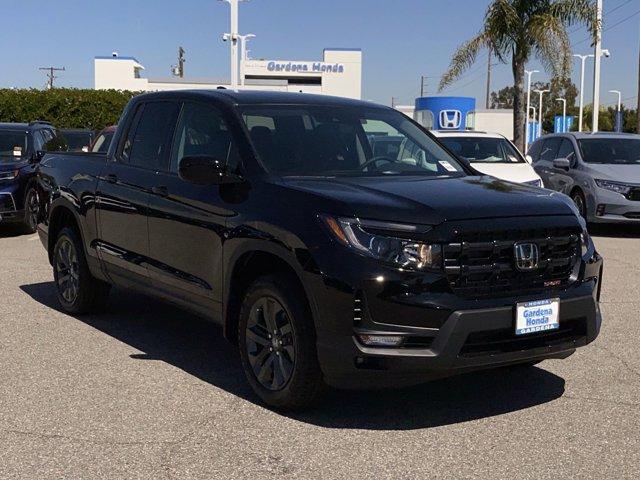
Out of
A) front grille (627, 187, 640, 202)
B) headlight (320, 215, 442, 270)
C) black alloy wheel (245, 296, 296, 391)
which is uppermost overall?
front grille (627, 187, 640, 202)

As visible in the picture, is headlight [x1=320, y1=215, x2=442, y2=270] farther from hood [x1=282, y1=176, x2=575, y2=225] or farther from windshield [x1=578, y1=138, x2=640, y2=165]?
windshield [x1=578, y1=138, x2=640, y2=165]

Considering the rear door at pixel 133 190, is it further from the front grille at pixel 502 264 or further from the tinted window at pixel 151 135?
the front grille at pixel 502 264

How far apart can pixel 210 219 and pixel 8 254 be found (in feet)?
22.1

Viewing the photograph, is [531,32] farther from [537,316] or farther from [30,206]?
[537,316]

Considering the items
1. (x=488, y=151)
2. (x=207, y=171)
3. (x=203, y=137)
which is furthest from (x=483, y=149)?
(x=207, y=171)

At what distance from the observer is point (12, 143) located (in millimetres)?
13617

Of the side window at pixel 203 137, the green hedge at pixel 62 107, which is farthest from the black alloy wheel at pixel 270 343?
the green hedge at pixel 62 107

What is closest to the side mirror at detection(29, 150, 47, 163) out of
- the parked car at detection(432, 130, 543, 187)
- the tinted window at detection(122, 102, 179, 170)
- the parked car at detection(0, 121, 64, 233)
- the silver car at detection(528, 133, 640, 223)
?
the parked car at detection(0, 121, 64, 233)

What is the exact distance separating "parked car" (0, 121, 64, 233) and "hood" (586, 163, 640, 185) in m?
8.40

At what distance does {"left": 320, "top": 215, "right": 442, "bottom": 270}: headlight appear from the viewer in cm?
418

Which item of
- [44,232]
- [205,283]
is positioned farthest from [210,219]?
[44,232]

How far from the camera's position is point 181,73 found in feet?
358

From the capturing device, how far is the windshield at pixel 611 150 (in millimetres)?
14156

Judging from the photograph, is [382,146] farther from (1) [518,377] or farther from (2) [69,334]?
(2) [69,334]
